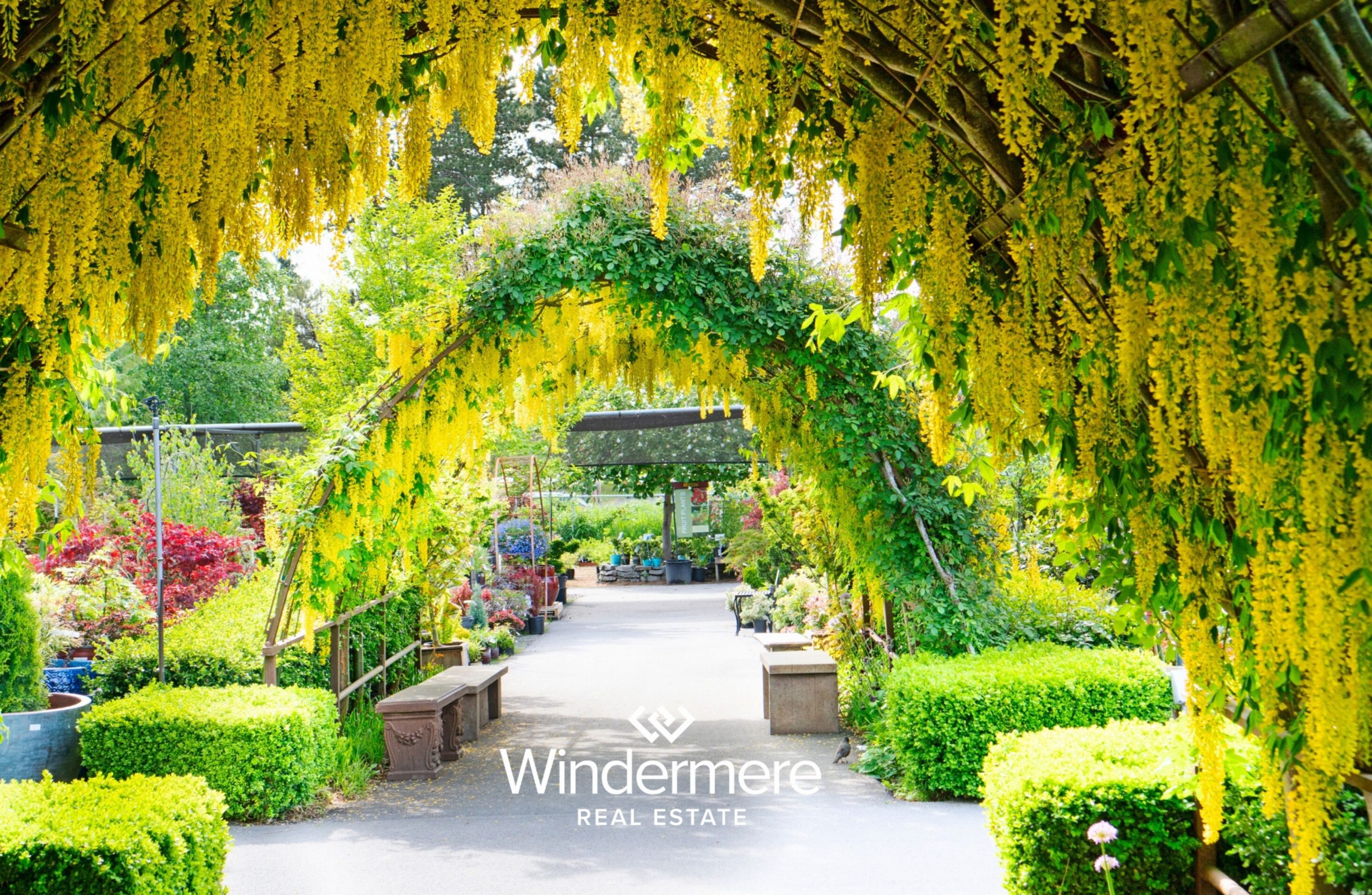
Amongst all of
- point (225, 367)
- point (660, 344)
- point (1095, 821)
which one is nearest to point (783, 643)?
point (660, 344)

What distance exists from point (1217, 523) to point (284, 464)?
18.1ft

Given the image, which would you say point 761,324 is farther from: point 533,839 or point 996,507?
point 533,839

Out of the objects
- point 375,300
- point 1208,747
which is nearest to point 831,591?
point 1208,747

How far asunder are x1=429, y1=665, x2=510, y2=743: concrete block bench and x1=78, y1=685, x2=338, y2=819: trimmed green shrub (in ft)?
5.65

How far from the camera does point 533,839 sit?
4902 mm

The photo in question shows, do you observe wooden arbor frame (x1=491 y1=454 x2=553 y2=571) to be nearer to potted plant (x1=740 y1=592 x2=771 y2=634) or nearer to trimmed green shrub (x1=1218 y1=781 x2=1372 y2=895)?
potted plant (x1=740 y1=592 x2=771 y2=634)

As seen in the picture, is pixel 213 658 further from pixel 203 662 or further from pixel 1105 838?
pixel 1105 838

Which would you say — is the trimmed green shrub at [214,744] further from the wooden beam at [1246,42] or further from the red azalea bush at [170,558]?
the wooden beam at [1246,42]

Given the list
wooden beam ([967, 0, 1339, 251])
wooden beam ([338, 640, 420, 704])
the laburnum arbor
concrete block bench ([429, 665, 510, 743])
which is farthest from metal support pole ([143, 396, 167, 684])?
wooden beam ([967, 0, 1339, 251])

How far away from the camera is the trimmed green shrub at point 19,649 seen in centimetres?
574

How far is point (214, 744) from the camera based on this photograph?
5.11m

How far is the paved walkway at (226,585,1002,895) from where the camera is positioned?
4.27 m

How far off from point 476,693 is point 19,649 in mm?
2825

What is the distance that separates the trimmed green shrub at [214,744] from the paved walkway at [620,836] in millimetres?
210
